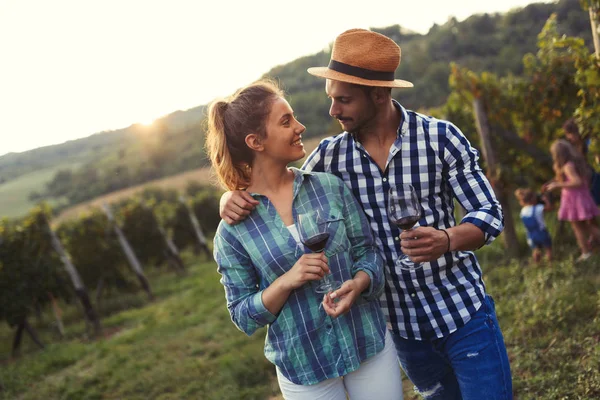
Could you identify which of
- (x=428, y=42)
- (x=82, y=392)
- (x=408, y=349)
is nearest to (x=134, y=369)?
(x=82, y=392)

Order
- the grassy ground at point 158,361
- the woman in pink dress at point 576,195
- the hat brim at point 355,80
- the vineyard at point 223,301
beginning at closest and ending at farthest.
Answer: the hat brim at point 355,80 → the vineyard at point 223,301 → the woman in pink dress at point 576,195 → the grassy ground at point 158,361

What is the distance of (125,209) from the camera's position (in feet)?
60.4

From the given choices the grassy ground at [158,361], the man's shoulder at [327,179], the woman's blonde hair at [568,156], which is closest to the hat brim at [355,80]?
the man's shoulder at [327,179]

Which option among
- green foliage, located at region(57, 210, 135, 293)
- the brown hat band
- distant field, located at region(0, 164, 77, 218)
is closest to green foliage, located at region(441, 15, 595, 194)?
the brown hat band

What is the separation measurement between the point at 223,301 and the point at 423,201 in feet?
29.9

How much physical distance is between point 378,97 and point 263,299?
0.99 m

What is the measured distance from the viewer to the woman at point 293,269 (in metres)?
2.04

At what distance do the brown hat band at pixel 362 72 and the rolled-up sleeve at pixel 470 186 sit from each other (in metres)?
0.34

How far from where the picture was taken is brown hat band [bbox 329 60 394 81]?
219 cm

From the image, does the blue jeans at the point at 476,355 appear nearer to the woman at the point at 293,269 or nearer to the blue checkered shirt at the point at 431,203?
the blue checkered shirt at the point at 431,203

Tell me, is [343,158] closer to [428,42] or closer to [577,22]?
[577,22]

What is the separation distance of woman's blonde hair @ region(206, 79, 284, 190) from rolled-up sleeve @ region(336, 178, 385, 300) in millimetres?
429

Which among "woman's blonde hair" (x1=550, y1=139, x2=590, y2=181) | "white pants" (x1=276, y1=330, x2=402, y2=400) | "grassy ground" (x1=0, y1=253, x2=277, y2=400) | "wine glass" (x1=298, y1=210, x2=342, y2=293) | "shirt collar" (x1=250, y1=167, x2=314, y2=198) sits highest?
"shirt collar" (x1=250, y1=167, x2=314, y2=198)

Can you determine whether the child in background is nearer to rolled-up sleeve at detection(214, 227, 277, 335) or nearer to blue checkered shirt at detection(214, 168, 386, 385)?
blue checkered shirt at detection(214, 168, 386, 385)
